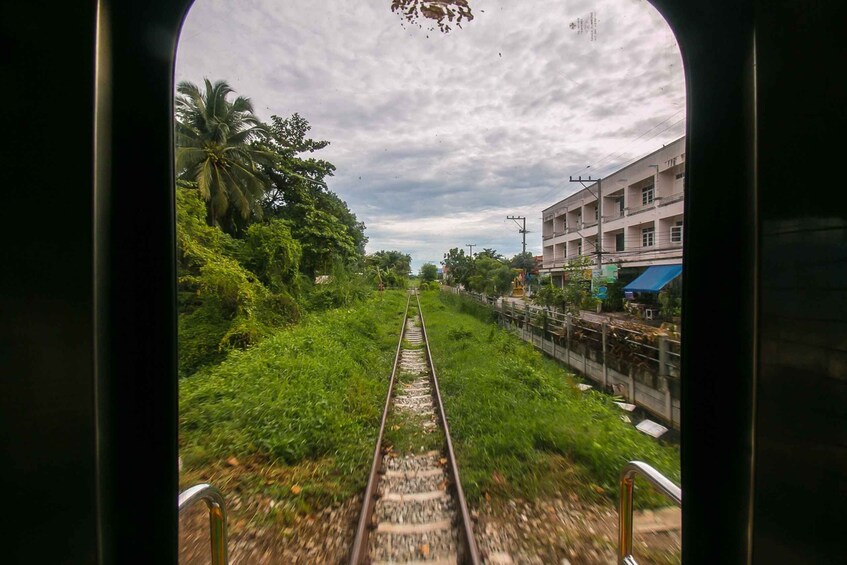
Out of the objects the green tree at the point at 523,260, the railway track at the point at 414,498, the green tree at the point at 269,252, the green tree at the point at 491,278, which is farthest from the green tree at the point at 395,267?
the railway track at the point at 414,498

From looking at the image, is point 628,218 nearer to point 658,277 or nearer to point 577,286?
point 658,277

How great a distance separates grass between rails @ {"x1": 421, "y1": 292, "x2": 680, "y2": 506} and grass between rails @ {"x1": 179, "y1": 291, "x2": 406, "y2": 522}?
1.17 m

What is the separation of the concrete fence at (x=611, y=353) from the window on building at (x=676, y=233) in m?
0.56

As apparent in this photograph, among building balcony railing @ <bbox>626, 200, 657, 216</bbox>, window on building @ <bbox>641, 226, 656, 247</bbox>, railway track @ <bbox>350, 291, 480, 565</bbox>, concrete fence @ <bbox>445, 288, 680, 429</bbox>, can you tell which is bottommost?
railway track @ <bbox>350, 291, 480, 565</bbox>

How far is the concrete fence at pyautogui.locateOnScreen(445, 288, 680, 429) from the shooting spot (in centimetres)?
355

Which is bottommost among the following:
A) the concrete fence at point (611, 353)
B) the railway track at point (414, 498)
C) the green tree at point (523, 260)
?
the railway track at point (414, 498)

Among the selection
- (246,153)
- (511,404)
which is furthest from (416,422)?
(246,153)

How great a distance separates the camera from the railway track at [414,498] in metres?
2.66

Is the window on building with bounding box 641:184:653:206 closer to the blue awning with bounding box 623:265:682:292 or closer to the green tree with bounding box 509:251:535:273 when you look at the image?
the blue awning with bounding box 623:265:682:292

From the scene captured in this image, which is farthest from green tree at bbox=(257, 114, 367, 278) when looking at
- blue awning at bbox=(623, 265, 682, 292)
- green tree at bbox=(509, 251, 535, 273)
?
green tree at bbox=(509, 251, 535, 273)

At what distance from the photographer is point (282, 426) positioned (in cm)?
443
